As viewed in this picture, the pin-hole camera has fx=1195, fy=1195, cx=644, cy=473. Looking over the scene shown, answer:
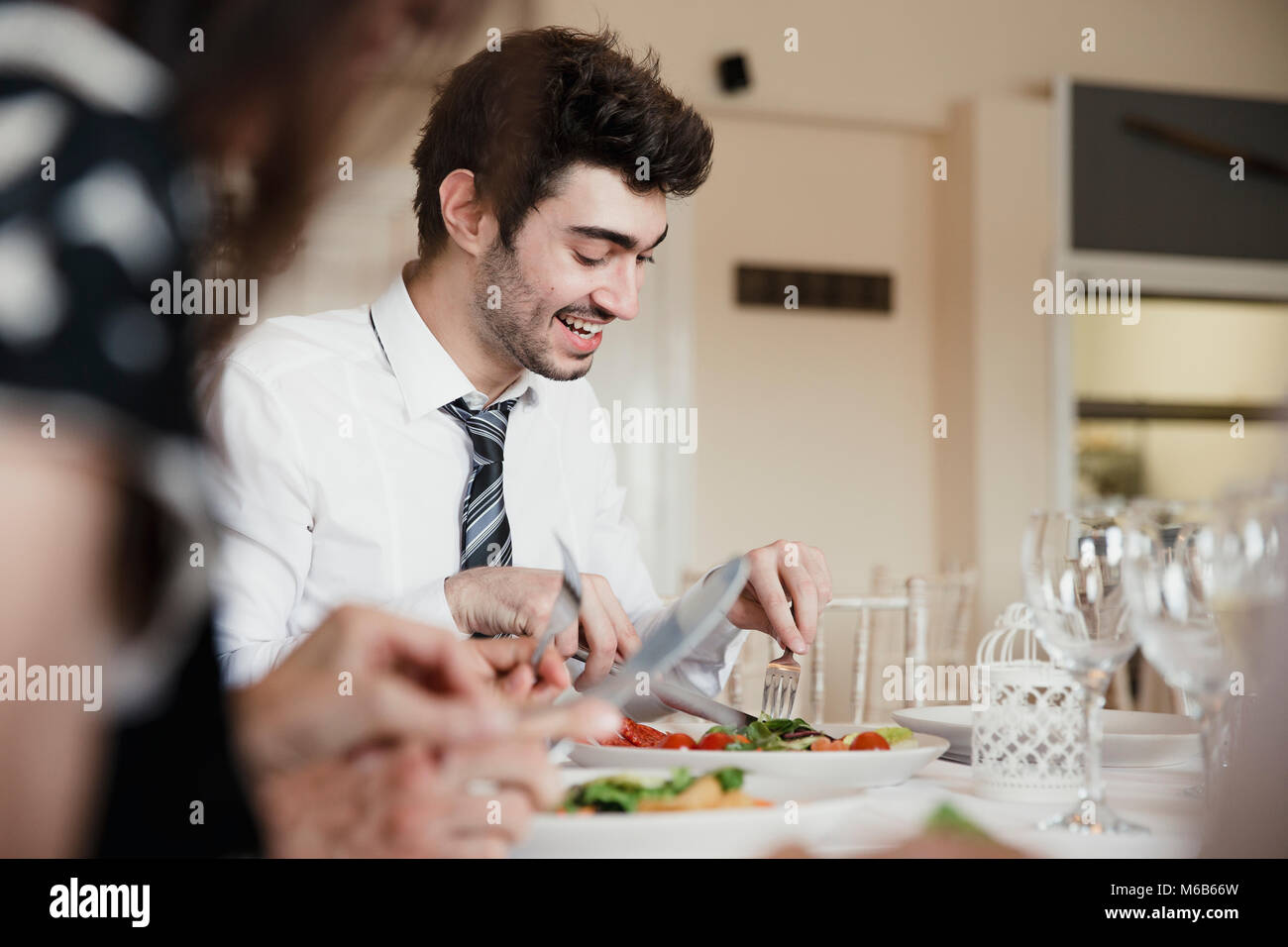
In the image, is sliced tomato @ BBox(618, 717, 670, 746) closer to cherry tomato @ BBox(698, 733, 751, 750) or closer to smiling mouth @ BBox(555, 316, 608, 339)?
cherry tomato @ BBox(698, 733, 751, 750)

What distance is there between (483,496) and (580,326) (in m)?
0.24

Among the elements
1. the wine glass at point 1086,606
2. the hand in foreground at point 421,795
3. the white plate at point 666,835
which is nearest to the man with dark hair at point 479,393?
the wine glass at point 1086,606

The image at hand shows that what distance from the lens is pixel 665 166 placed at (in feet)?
4.26

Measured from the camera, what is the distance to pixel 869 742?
767mm

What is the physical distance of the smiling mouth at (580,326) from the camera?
52.2 inches

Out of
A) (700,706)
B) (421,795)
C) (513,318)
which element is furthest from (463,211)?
(421,795)

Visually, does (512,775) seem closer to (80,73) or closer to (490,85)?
(80,73)

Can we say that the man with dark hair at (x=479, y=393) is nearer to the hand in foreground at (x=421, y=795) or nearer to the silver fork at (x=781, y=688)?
the silver fork at (x=781, y=688)

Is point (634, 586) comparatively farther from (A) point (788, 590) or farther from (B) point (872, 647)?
(B) point (872, 647)

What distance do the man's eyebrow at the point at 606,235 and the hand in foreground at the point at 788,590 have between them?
405 millimetres

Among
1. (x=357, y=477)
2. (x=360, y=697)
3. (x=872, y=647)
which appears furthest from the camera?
(x=872, y=647)

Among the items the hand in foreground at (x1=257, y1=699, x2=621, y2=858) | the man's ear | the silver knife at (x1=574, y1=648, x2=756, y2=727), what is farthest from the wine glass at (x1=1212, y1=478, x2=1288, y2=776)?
the man's ear

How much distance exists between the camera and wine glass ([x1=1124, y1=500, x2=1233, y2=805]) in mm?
567

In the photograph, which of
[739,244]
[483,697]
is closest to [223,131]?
[483,697]
